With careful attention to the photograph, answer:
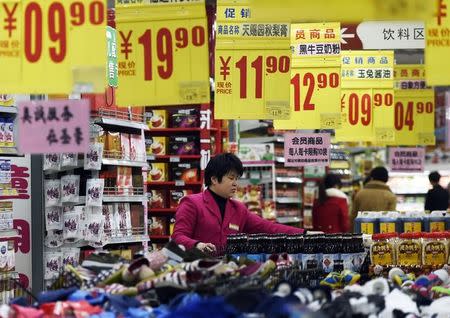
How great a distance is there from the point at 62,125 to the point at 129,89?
208cm

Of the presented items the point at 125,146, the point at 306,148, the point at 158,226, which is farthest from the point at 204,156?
the point at 125,146

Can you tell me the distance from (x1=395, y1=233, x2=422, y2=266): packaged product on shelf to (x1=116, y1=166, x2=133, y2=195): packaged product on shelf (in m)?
3.45

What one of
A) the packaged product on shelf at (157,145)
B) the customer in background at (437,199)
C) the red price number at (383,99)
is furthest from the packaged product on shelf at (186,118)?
the customer in background at (437,199)

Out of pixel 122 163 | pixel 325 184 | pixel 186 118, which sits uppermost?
pixel 186 118

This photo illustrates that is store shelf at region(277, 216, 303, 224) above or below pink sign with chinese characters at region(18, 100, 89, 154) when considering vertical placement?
below

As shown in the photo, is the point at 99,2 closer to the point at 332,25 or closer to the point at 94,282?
the point at 94,282

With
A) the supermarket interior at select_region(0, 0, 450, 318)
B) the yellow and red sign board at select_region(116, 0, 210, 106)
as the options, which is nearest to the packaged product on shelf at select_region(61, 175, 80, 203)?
the supermarket interior at select_region(0, 0, 450, 318)

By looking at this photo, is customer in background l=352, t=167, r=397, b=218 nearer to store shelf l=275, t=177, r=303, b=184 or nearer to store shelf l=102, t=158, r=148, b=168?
store shelf l=275, t=177, r=303, b=184

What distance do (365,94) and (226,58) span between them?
392 centimetres

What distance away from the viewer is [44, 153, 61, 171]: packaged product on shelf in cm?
836

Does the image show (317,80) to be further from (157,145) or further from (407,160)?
(407,160)

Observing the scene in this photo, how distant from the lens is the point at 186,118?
42.6 ft

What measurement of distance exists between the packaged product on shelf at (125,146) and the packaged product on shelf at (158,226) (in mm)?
3157

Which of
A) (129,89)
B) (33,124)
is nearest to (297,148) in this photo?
(129,89)
